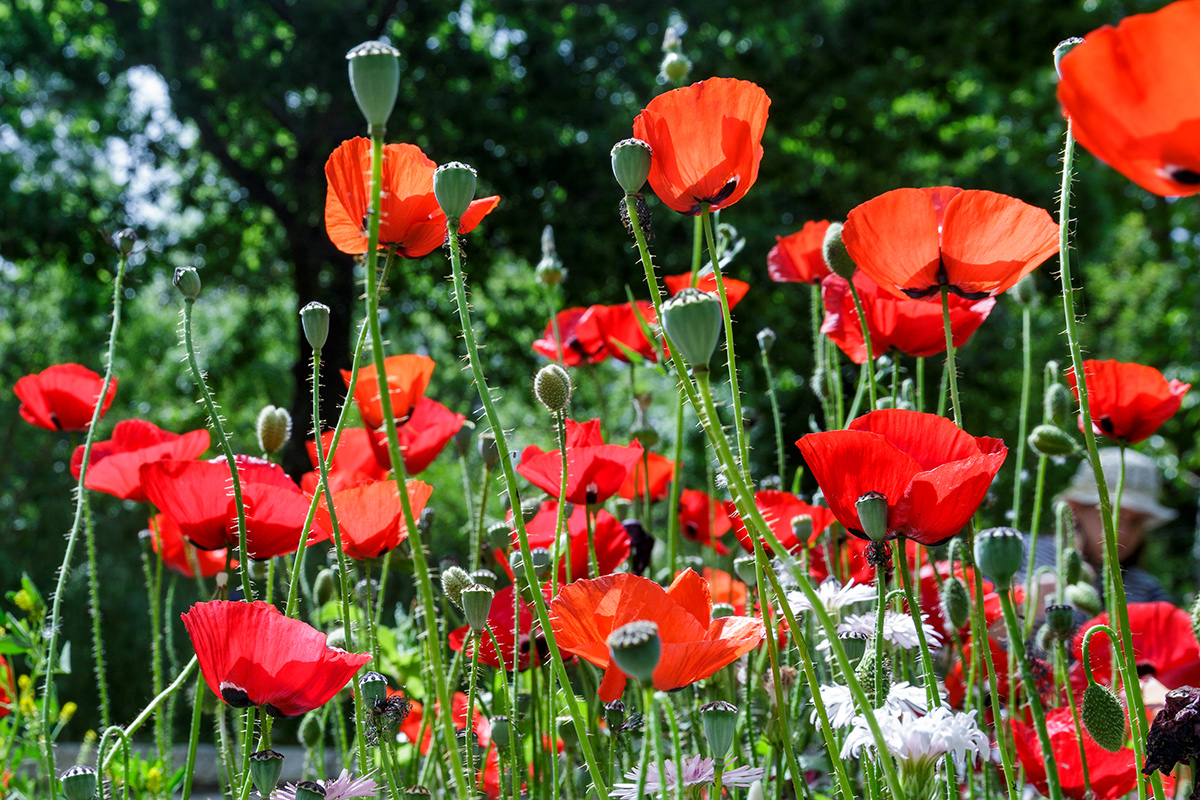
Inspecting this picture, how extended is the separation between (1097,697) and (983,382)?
20.8 feet

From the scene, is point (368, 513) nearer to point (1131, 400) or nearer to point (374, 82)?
point (374, 82)

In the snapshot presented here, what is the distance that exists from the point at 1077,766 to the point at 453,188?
612mm

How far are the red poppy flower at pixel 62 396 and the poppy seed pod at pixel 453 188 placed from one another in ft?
2.80

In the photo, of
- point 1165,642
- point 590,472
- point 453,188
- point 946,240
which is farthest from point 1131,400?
point 453,188

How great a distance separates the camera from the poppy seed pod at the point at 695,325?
0.40m

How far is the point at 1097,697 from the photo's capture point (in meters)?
0.58

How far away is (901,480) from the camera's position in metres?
0.53

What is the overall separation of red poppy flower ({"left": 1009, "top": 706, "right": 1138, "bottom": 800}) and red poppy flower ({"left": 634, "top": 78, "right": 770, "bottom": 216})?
0.46m

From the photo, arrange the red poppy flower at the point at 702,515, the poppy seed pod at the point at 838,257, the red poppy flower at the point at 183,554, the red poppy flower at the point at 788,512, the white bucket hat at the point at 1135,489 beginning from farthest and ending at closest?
the white bucket hat at the point at 1135,489 → the red poppy flower at the point at 702,515 → the red poppy flower at the point at 183,554 → the red poppy flower at the point at 788,512 → the poppy seed pod at the point at 838,257

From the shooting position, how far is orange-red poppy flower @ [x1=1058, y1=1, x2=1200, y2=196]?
1.14ft

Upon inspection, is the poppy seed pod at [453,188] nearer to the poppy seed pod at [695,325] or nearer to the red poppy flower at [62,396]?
the poppy seed pod at [695,325]

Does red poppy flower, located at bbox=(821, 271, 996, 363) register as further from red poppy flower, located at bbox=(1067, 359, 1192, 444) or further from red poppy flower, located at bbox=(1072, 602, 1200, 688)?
red poppy flower, located at bbox=(1072, 602, 1200, 688)

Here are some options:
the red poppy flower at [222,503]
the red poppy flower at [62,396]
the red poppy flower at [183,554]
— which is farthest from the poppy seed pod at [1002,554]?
the red poppy flower at [62,396]

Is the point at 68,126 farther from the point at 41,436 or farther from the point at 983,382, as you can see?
the point at 983,382
